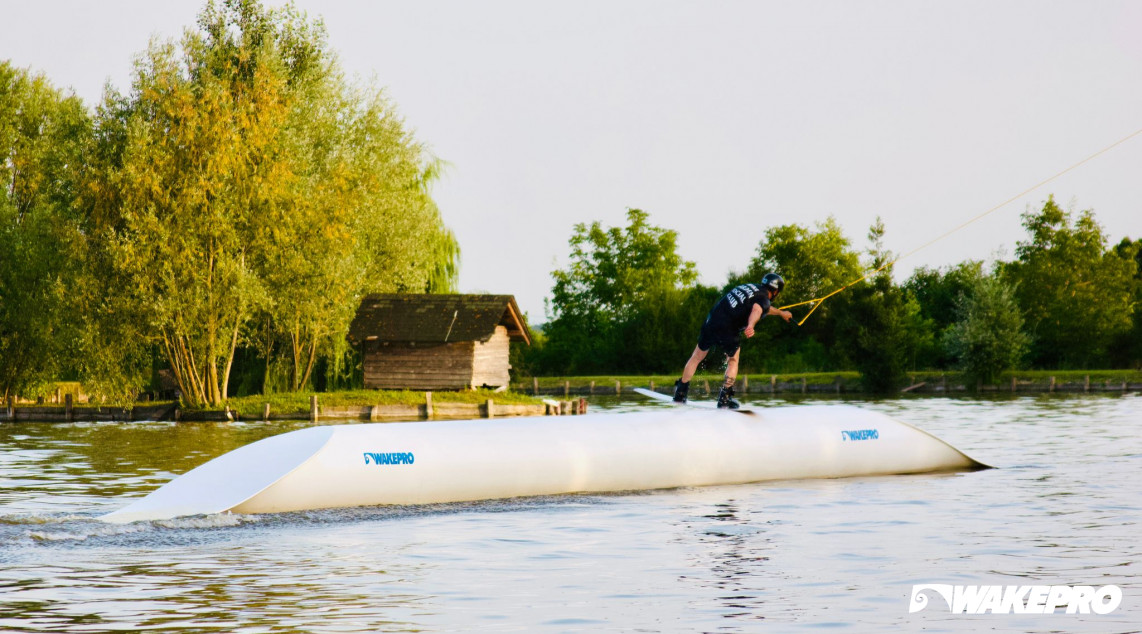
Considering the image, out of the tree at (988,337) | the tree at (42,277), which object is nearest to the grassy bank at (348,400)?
the tree at (42,277)

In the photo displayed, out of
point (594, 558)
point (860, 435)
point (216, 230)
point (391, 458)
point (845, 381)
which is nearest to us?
point (594, 558)

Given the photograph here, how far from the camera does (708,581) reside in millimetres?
8164

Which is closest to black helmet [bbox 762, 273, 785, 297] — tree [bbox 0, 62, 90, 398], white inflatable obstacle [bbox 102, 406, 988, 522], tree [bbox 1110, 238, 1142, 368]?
white inflatable obstacle [bbox 102, 406, 988, 522]

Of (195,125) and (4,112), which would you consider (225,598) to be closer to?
(195,125)

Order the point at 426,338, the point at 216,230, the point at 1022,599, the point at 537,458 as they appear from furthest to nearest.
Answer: the point at 426,338 < the point at 216,230 < the point at 537,458 < the point at 1022,599

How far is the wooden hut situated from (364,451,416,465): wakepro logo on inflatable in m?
27.3

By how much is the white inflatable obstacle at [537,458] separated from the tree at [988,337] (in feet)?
124

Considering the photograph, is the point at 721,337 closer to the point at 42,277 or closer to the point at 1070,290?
the point at 42,277

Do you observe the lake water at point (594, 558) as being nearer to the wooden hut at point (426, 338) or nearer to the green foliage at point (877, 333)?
the wooden hut at point (426, 338)

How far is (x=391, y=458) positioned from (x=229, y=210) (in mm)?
23454

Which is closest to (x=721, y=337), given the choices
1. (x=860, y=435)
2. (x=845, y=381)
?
(x=860, y=435)

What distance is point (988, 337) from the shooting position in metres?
51.6

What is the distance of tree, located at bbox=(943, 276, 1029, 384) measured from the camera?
5178 centimetres

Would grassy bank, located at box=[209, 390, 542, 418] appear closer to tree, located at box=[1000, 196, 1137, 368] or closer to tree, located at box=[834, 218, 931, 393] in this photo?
tree, located at box=[834, 218, 931, 393]
